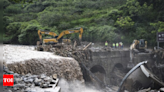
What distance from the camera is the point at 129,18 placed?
2028cm

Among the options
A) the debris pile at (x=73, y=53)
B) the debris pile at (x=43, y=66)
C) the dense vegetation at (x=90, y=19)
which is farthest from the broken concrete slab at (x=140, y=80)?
the dense vegetation at (x=90, y=19)

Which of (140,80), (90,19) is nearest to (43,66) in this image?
(140,80)

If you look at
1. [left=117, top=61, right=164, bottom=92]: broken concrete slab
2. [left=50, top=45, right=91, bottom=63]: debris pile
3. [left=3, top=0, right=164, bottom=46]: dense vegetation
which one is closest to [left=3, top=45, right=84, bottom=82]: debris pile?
[left=50, top=45, right=91, bottom=63]: debris pile

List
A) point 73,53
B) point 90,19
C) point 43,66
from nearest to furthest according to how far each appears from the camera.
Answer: point 43,66 → point 73,53 → point 90,19

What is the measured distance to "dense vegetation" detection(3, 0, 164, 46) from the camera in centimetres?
1878

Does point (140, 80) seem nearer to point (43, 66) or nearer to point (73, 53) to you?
point (43, 66)

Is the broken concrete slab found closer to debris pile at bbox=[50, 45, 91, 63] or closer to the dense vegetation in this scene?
debris pile at bbox=[50, 45, 91, 63]

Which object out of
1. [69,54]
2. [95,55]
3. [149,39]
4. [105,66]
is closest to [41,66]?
[69,54]

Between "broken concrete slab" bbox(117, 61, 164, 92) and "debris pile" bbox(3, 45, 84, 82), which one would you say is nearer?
"broken concrete slab" bbox(117, 61, 164, 92)

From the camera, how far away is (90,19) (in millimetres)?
23547

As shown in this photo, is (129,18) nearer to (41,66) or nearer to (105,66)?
(105,66)

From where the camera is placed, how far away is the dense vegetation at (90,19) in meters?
18.8

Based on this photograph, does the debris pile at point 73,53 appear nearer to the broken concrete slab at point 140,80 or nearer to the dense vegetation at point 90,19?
the broken concrete slab at point 140,80

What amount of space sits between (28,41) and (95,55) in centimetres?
1112
